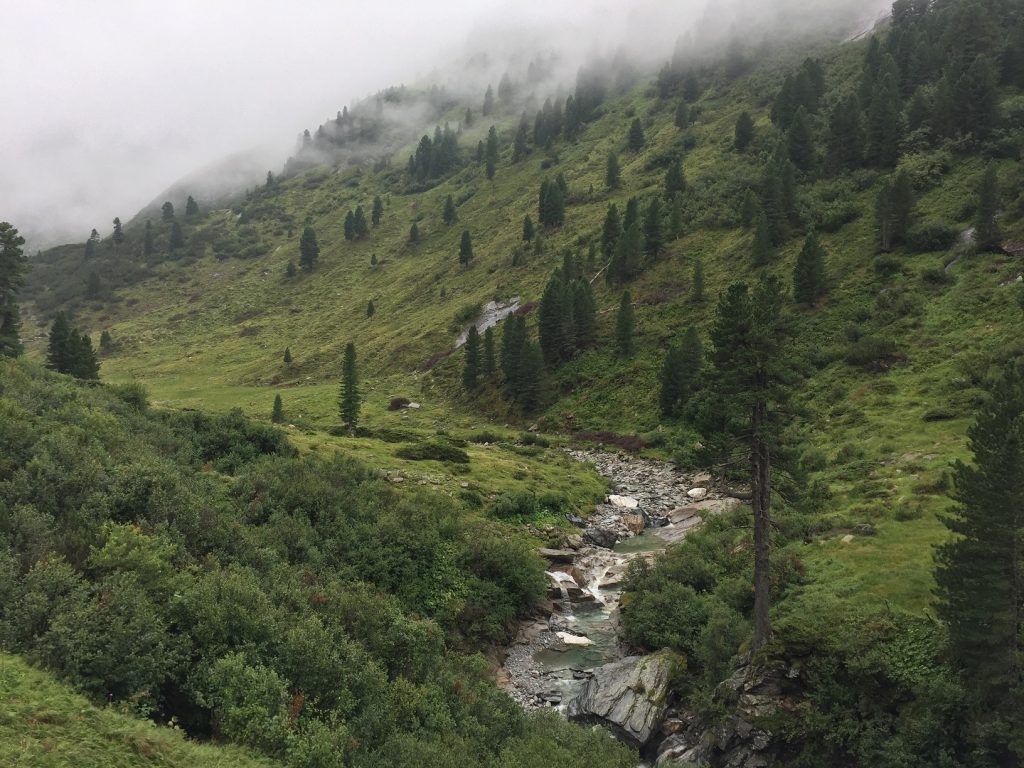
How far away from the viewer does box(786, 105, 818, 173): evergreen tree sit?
108 metres

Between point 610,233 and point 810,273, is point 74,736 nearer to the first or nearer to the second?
point 810,273

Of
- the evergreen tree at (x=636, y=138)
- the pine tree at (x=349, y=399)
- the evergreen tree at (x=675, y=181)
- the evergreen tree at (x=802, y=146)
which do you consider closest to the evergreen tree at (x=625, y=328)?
the pine tree at (x=349, y=399)

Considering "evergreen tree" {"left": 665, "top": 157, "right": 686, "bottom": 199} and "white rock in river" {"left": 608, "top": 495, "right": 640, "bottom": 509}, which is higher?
"evergreen tree" {"left": 665, "top": 157, "right": 686, "bottom": 199}

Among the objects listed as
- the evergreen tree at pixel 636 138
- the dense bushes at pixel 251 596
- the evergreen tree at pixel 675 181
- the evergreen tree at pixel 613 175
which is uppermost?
the evergreen tree at pixel 636 138

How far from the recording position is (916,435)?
42562 millimetres

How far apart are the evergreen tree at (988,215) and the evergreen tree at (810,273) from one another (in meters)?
16.6

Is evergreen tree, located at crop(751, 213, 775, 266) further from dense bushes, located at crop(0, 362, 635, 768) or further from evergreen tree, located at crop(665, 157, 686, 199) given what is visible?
dense bushes, located at crop(0, 362, 635, 768)

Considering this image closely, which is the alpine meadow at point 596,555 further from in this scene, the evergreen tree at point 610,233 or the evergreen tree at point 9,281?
the evergreen tree at point 610,233

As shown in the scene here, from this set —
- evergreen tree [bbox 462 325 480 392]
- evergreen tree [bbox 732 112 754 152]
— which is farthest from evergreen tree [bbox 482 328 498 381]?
evergreen tree [bbox 732 112 754 152]

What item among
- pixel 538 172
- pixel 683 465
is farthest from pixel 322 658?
pixel 538 172

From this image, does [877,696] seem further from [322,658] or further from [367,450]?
[367,450]

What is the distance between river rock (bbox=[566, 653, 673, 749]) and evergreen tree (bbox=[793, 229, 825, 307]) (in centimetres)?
6519

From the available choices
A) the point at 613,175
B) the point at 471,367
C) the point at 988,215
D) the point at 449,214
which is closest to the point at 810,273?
the point at 988,215

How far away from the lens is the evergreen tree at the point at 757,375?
2175 centimetres
